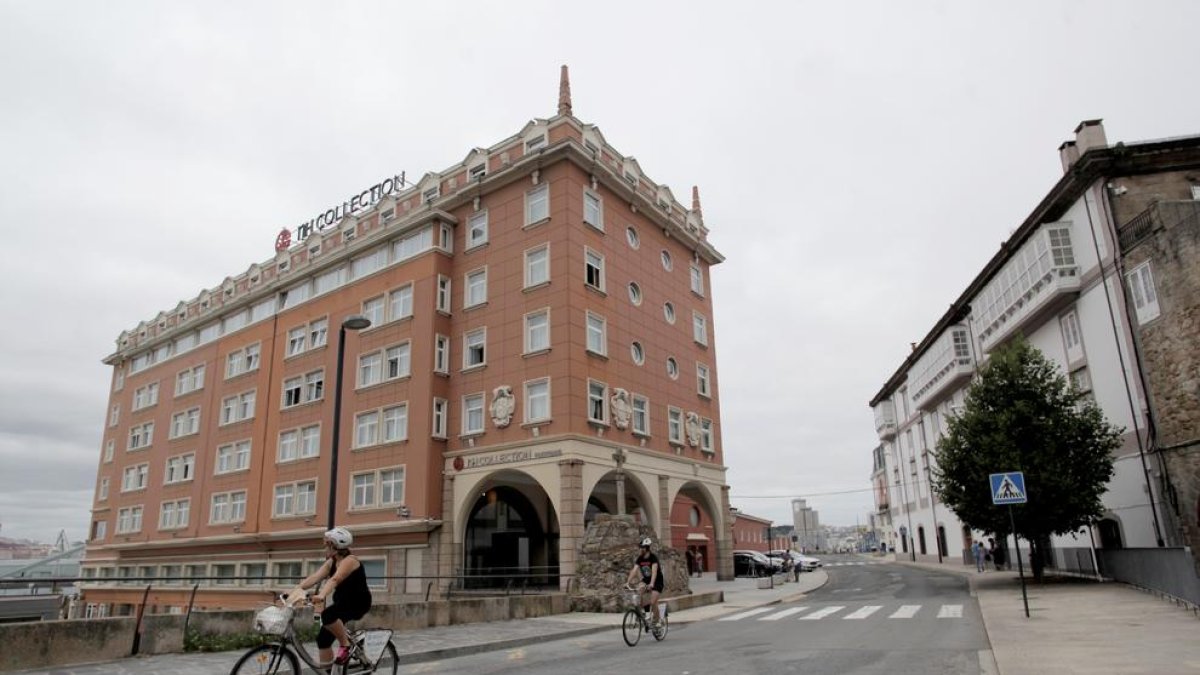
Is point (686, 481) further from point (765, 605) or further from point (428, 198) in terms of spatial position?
point (428, 198)

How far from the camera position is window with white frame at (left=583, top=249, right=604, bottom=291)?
28.9 metres

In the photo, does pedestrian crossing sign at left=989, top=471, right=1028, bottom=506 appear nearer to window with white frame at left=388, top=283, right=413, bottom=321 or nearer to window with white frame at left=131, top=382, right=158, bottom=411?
window with white frame at left=388, top=283, right=413, bottom=321

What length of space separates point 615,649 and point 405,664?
3.60 meters

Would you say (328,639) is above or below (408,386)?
below

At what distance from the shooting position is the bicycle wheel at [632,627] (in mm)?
13102

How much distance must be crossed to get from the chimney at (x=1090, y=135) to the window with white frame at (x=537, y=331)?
69.4 feet

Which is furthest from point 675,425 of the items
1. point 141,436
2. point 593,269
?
point 141,436

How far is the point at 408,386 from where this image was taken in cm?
3045

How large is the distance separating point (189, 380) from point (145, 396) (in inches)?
262

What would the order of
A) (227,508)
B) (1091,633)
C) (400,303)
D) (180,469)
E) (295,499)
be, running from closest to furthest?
(1091,633), (400,303), (295,499), (227,508), (180,469)

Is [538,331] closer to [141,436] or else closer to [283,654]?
[283,654]

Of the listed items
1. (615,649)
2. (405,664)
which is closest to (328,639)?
(405,664)

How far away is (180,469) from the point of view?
4338cm

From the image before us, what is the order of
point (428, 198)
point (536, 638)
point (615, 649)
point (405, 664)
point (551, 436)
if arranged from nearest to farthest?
point (405, 664)
point (615, 649)
point (536, 638)
point (551, 436)
point (428, 198)
